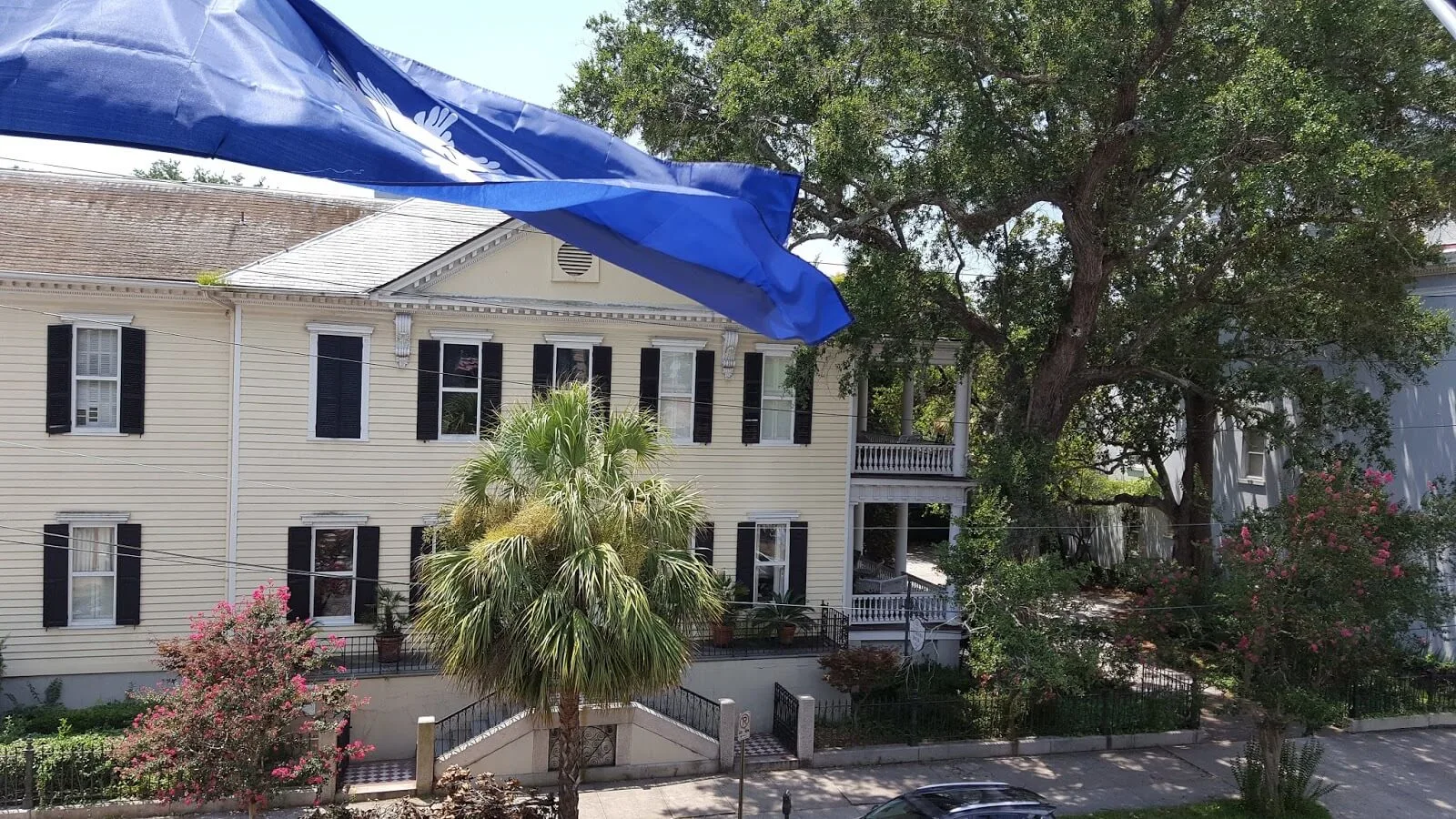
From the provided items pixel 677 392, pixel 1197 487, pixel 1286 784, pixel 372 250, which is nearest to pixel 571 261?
pixel 677 392

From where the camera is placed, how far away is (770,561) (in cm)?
2111

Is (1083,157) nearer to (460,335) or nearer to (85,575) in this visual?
(460,335)

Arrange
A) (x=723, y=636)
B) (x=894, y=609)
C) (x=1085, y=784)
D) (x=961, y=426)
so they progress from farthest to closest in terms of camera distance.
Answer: (x=961, y=426) → (x=894, y=609) → (x=723, y=636) → (x=1085, y=784)

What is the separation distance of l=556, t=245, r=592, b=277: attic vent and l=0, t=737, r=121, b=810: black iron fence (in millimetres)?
10640

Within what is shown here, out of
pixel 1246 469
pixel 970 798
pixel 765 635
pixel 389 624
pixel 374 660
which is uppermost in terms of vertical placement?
pixel 1246 469

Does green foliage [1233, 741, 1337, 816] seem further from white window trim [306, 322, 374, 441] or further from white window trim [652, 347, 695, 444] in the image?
white window trim [306, 322, 374, 441]

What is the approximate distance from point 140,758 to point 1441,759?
21.2 meters

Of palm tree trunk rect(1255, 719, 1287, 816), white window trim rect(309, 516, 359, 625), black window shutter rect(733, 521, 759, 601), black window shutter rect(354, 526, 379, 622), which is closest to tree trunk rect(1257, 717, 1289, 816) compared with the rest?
palm tree trunk rect(1255, 719, 1287, 816)

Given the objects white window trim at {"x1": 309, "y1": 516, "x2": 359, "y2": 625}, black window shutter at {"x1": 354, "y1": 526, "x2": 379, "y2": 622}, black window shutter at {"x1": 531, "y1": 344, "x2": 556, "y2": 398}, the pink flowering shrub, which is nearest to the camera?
the pink flowering shrub

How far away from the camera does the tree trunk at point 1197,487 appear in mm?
26891

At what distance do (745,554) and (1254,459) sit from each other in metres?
16.0

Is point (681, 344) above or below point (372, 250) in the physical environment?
below

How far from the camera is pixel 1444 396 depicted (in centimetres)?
2338

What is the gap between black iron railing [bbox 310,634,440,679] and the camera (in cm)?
1770
